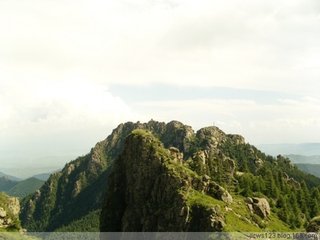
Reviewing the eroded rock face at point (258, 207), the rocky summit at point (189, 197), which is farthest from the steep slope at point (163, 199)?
the eroded rock face at point (258, 207)

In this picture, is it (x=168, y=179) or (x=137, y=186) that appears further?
(x=137, y=186)

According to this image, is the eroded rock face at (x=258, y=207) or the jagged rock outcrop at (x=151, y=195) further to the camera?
the eroded rock face at (x=258, y=207)

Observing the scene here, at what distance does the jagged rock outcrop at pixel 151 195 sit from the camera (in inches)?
4646

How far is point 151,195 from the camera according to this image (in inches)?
5531

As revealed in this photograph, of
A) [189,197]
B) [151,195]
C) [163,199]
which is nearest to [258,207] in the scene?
[189,197]

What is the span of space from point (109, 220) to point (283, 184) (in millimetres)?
78366

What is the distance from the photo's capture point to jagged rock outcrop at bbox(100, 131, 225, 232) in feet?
387

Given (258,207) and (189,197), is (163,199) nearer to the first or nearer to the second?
(189,197)

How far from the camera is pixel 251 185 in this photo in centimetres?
16975

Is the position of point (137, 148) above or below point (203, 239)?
above

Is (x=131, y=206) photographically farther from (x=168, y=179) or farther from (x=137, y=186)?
(x=168, y=179)

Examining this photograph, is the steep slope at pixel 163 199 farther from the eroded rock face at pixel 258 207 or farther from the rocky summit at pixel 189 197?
the eroded rock face at pixel 258 207

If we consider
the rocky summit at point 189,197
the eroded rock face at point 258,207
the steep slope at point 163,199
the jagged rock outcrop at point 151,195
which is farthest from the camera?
the eroded rock face at point 258,207

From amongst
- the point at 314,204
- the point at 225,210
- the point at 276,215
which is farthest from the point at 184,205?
the point at 314,204
